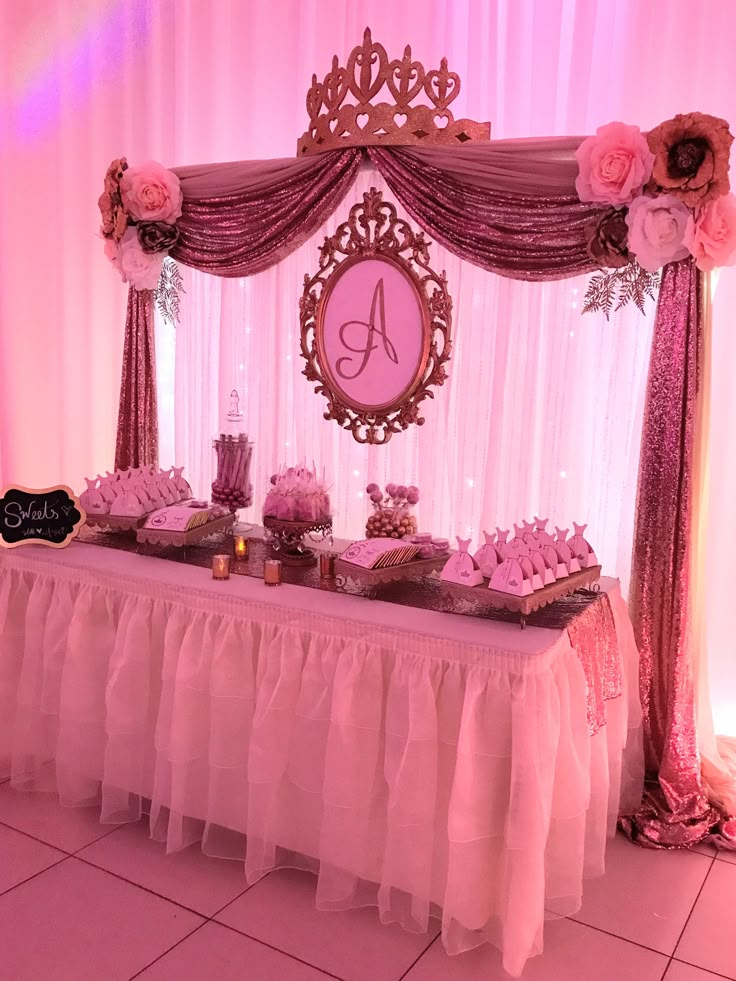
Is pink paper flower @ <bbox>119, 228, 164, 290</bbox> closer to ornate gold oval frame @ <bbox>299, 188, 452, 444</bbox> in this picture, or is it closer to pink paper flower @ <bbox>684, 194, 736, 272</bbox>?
ornate gold oval frame @ <bbox>299, 188, 452, 444</bbox>

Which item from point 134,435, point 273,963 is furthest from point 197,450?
point 273,963

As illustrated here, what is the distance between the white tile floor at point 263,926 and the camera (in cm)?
174

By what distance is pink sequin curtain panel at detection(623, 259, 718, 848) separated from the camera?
2.17 meters

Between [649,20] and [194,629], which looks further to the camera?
[649,20]

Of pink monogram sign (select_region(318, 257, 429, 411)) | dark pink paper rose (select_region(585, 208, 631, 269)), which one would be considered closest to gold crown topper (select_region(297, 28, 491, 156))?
pink monogram sign (select_region(318, 257, 429, 411))

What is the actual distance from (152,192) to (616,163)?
1476mm

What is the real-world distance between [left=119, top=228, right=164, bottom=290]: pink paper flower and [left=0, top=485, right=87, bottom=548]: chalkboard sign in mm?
868

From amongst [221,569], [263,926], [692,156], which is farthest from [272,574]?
[692,156]

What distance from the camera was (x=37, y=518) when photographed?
2430 mm

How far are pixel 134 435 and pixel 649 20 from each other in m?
2.18

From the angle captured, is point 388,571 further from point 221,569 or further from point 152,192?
point 152,192

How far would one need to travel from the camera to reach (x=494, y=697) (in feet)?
5.67

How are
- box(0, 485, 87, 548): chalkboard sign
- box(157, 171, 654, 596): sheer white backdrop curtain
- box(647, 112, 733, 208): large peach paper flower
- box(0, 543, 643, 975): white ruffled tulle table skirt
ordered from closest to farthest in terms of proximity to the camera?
box(0, 543, 643, 975): white ruffled tulle table skirt → box(647, 112, 733, 208): large peach paper flower → box(0, 485, 87, 548): chalkboard sign → box(157, 171, 654, 596): sheer white backdrop curtain

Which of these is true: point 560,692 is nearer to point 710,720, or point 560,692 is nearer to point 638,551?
point 638,551
